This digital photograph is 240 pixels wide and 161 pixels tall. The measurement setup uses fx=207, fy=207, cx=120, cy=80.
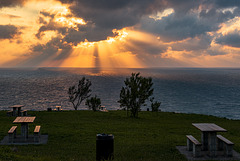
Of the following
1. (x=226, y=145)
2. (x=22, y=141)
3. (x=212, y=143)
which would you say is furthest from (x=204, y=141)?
(x=22, y=141)

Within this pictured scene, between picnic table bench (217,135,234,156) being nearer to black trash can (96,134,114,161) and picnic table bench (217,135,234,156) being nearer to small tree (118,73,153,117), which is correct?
black trash can (96,134,114,161)

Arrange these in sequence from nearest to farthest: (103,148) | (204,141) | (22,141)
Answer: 1. (103,148)
2. (204,141)
3. (22,141)

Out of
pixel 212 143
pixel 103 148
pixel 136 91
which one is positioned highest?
pixel 136 91

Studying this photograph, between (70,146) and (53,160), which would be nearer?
(53,160)

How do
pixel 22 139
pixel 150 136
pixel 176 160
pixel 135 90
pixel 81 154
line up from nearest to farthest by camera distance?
1. pixel 176 160
2. pixel 81 154
3. pixel 22 139
4. pixel 150 136
5. pixel 135 90

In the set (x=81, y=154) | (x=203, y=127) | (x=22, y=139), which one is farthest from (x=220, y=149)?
(x=22, y=139)

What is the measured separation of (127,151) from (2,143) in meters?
9.28

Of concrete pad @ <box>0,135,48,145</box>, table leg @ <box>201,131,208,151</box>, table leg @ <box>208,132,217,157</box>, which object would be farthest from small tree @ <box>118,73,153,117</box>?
table leg @ <box>208,132,217,157</box>

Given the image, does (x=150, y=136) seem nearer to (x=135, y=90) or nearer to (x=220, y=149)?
(x=220, y=149)

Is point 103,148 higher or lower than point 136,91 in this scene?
lower

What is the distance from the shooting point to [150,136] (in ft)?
60.0

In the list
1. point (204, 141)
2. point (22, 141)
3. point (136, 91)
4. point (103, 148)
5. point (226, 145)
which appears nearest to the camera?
point (103, 148)

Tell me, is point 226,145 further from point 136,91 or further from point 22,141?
point 136,91

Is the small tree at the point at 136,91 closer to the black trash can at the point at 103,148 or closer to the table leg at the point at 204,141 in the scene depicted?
the table leg at the point at 204,141
